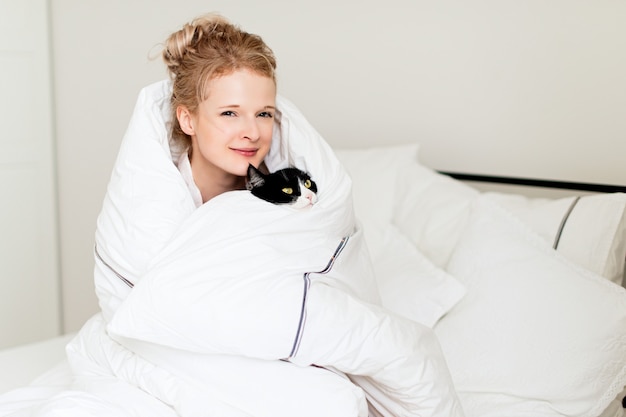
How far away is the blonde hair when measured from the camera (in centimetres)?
159

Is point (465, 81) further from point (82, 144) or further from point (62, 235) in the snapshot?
point (62, 235)

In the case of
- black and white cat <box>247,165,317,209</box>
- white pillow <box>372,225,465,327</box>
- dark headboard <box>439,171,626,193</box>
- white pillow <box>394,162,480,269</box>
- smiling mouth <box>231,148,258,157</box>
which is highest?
smiling mouth <box>231,148,258,157</box>

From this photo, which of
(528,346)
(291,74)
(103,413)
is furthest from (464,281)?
(291,74)

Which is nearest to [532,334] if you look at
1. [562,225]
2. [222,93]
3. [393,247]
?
[562,225]

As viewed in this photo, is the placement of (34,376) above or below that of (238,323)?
below

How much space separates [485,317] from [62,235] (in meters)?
2.15

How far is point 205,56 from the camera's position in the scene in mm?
1606

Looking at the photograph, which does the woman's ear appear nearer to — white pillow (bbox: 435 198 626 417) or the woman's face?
the woman's face

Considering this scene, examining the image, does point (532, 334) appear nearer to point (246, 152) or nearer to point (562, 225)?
point (562, 225)

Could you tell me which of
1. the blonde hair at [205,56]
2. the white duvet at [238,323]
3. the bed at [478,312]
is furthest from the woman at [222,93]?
the bed at [478,312]

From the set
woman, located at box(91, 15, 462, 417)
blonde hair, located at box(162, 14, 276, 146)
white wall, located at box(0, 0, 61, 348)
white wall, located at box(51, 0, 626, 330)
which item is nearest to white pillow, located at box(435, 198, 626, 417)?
woman, located at box(91, 15, 462, 417)

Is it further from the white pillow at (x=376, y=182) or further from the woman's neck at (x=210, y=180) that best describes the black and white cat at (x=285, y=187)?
the white pillow at (x=376, y=182)

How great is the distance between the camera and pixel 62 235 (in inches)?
126

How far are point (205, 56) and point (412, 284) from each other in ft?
2.53
